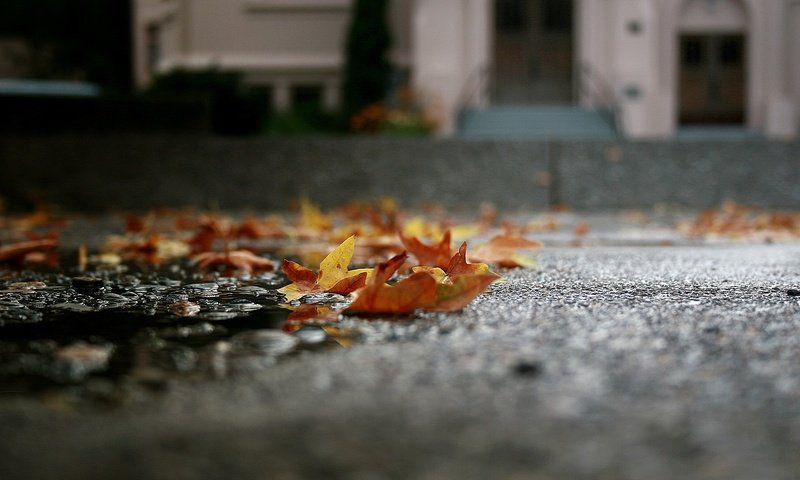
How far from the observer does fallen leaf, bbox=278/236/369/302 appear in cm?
196

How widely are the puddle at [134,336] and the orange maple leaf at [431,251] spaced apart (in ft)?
1.23

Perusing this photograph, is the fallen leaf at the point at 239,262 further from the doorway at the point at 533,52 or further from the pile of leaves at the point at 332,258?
the doorway at the point at 533,52

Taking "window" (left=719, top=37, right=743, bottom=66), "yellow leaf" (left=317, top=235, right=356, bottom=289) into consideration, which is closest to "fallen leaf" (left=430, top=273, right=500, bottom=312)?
"yellow leaf" (left=317, top=235, right=356, bottom=289)

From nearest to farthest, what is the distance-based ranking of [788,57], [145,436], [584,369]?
[145,436]
[584,369]
[788,57]

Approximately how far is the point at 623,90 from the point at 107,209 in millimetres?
14536

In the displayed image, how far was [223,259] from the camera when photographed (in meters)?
2.84

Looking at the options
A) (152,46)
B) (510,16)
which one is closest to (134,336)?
(510,16)

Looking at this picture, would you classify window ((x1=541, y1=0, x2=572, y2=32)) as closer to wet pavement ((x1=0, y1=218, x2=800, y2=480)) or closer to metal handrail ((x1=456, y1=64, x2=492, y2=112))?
metal handrail ((x1=456, y1=64, x2=492, y2=112))

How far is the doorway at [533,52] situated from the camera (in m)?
20.8

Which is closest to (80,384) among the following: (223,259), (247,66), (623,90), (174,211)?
(223,259)

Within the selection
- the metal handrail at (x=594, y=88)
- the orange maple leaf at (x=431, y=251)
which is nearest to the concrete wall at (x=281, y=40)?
the metal handrail at (x=594, y=88)

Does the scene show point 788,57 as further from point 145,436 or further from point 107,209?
point 145,436

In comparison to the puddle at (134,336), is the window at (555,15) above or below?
above

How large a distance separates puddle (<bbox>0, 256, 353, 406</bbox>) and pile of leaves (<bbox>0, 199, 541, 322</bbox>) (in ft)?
0.46
